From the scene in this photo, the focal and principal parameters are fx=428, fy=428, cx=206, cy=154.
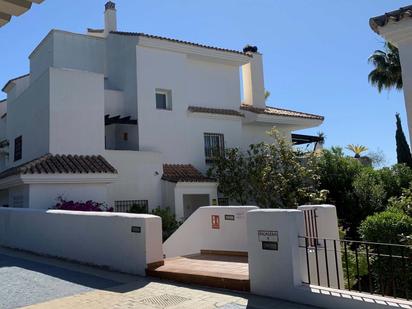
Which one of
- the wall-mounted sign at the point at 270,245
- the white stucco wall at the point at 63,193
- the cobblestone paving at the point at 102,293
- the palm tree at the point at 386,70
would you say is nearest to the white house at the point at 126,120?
the white stucco wall at the point at 63,193

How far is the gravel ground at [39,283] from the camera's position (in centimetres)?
719

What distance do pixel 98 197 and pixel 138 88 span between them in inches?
233

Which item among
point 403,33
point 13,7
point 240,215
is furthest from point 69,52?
point 13,7

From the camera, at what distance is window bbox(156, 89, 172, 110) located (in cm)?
2111

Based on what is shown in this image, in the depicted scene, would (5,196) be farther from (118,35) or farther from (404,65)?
(404,65)

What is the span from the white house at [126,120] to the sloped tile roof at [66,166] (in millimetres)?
38

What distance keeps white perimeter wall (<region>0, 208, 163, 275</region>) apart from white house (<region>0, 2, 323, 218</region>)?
128 inches

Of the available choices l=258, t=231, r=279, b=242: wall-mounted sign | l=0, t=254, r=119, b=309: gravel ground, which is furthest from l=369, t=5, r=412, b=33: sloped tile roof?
l=0, t=254, r=119, b=309: gravel ground

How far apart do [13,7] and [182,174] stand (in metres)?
16.6

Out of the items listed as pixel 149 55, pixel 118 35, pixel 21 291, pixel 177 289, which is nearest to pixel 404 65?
pixel 177 289

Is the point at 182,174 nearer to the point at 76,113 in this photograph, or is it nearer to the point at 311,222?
the point at 76,113

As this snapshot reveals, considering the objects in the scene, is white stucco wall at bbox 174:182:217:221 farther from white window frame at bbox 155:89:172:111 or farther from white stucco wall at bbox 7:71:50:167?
white stucco wall at bbox 7:71:50:167

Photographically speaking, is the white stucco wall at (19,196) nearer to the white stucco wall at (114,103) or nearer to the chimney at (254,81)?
the white stucco wall at (114,103)

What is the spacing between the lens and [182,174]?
782 inches
